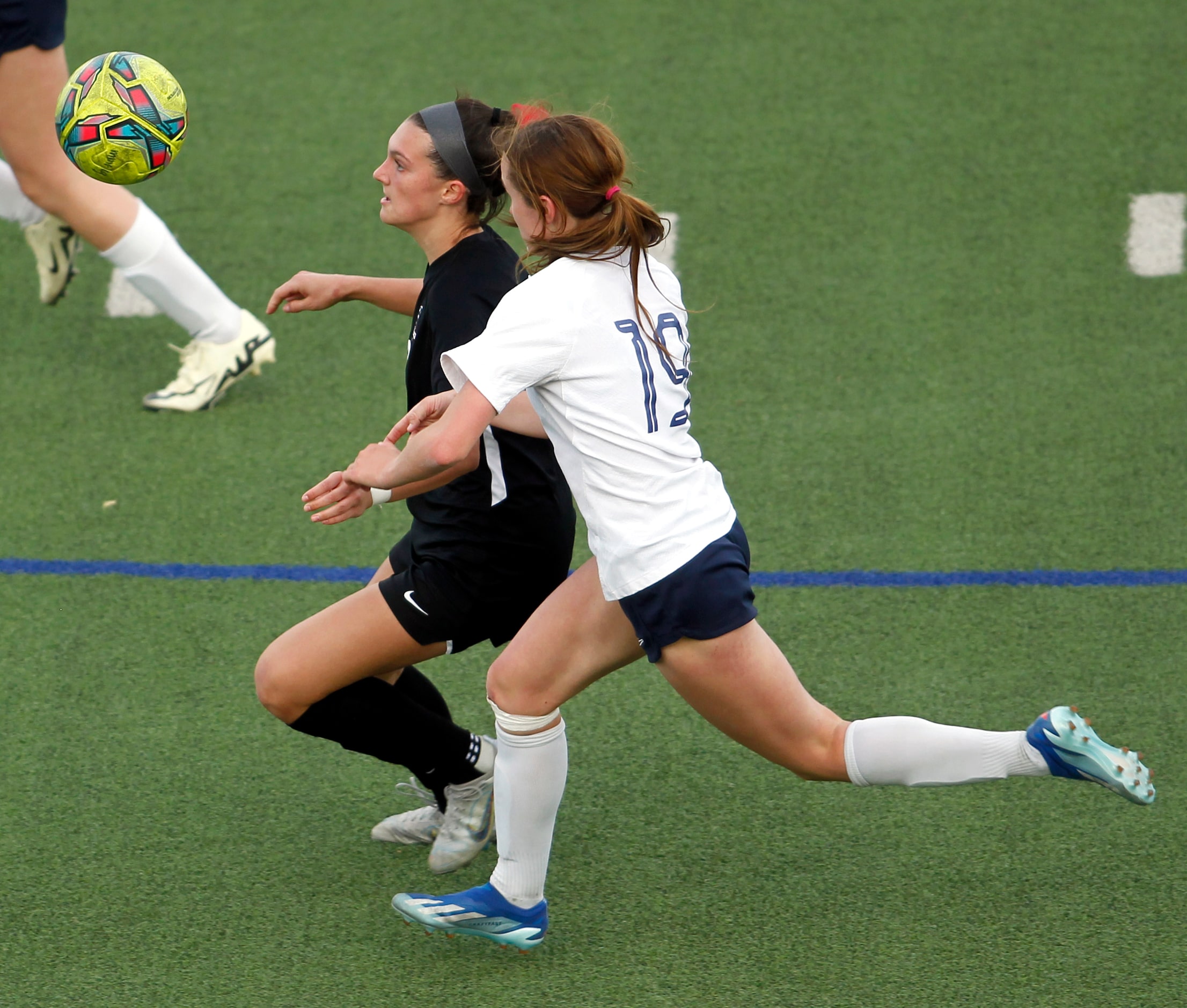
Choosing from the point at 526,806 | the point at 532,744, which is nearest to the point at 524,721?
the point at 532,744

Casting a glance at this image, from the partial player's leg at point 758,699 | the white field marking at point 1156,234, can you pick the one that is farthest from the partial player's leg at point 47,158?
the white field marking at point 1156,234

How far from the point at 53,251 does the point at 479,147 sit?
263cm

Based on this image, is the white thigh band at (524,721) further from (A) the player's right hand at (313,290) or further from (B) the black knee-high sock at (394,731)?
(A) the player's right hand at (313,290)

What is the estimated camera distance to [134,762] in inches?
139

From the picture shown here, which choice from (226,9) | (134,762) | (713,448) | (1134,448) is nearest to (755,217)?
(713,448)

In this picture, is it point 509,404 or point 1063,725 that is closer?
point 1063,725

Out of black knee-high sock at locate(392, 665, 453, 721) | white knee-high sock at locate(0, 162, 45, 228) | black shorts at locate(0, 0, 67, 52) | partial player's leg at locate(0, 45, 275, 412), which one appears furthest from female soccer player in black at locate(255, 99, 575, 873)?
white knee-high sock at locate(0, 162, 45, 228)

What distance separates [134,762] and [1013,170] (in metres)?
4.29

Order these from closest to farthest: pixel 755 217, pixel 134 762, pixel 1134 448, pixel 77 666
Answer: pixel 134 762 → pixel 77 666 → pixel 1134 448 → pixel 755 217

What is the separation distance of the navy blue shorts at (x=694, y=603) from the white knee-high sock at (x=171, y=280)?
9.17ft

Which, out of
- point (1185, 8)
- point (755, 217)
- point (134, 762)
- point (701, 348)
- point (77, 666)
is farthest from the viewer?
point (1185, 8)

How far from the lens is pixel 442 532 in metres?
3.00

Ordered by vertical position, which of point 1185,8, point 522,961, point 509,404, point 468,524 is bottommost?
point 522,961

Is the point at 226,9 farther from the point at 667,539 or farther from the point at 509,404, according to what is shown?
the point at 667,539
